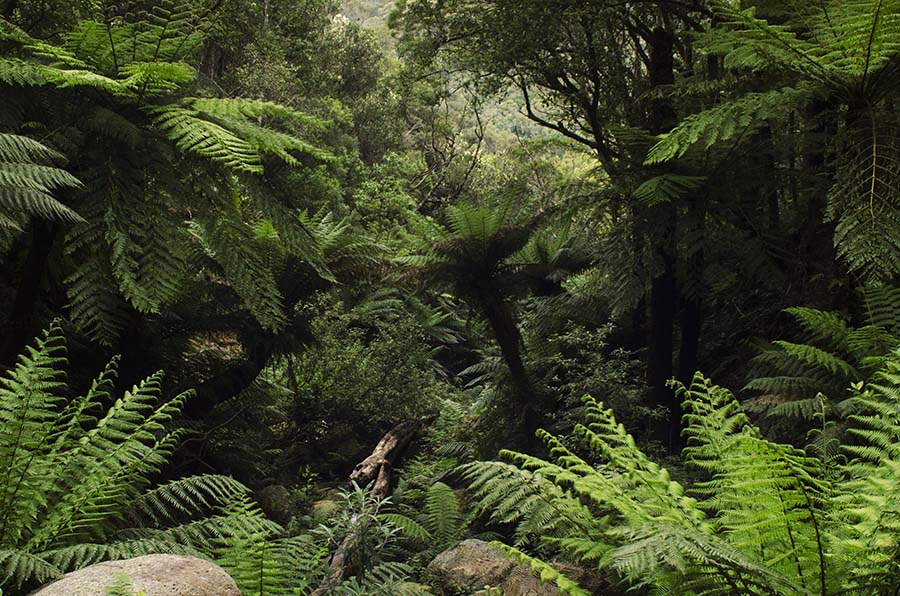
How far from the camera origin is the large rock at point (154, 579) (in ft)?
5.69

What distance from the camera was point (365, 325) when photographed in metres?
10.1

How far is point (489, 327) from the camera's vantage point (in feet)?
19.7

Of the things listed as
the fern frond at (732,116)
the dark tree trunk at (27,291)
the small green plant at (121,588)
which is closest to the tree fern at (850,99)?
the fern frond at (732,116)

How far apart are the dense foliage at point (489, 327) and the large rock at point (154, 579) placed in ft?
0.66

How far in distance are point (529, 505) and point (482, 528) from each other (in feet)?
7.68

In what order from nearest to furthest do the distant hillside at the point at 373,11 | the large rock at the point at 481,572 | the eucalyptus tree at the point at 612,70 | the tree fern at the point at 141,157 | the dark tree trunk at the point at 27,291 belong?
1. the large rock at the point at 481,572
2. the tree fern at the point at 141,157
3. the dark tree trunk at the point at 27,291
4. the eucalyptus tree at the point at 612,70
5. the distant hillside at the point at 373,11

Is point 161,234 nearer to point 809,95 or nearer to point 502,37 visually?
point 809,95

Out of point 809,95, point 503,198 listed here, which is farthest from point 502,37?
point 809,95

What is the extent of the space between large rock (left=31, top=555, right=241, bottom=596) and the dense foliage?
20cm

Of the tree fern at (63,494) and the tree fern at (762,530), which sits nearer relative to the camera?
the tree fern at (762,530)

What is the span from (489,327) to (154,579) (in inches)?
173

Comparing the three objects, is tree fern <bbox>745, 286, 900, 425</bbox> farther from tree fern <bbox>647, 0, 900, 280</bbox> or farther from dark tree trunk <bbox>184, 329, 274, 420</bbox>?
dark tree trunk <bbox>184, 329, 274, 420</bbox>

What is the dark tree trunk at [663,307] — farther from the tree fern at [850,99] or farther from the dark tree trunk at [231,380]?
the dark tree trunk at [231,380]

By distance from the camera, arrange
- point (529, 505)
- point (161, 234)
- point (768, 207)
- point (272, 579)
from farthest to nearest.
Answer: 1. point (768, 207)
2. point (161, 234)
3. point (529, 505)
4. point (272, 579)
